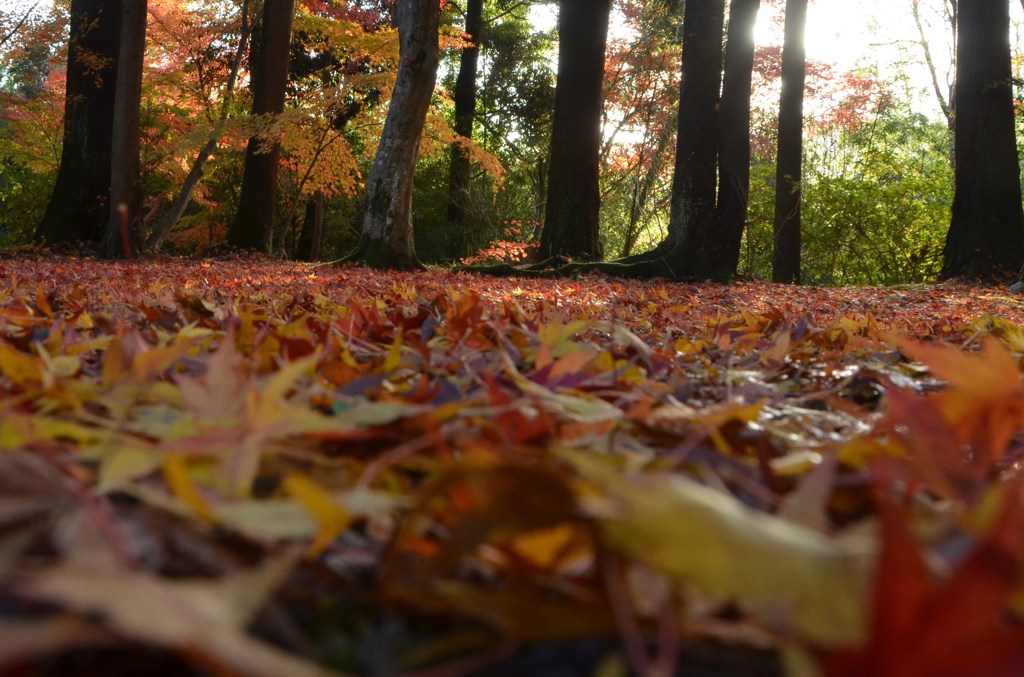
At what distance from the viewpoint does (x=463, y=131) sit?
1752cm

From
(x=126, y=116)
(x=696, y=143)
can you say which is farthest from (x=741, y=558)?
(x=126, y=116)

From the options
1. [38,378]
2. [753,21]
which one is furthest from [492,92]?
[38,378]

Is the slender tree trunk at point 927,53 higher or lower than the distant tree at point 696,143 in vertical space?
higher

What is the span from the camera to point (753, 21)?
9.91m

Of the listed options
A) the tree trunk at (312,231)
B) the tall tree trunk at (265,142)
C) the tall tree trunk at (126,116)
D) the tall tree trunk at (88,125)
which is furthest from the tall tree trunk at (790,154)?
the tall tree trunk at (88,125)

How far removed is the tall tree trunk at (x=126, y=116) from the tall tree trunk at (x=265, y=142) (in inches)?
87.1

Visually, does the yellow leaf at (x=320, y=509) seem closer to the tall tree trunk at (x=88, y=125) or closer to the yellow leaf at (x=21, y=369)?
the yellow leaf at (x=21, y=369)

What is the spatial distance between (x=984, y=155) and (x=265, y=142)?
9177 mm

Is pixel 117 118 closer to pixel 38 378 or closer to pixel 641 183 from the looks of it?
pixel 38 378

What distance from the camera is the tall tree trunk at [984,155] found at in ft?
27.9

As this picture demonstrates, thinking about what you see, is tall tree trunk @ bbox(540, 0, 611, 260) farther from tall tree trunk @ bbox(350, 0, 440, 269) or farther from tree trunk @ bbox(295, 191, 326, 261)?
tree trunk @ bbox(295, 191, 326, 261)

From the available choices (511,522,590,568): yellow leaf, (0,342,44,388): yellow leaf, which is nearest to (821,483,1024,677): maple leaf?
(511,522,590,568): yellow leaf

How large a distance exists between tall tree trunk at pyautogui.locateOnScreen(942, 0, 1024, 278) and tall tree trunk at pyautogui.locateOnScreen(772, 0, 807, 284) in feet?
8.80

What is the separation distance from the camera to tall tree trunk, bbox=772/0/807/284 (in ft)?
38.9
